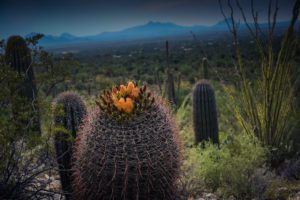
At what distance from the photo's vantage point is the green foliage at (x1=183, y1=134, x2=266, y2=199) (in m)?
4.33

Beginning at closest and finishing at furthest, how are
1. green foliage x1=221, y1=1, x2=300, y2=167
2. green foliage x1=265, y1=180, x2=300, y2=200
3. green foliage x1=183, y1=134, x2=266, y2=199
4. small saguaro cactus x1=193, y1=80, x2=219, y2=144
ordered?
1. green foliage x1=265, y1=180, x2=300, y2=200
2. green foliage x1=183, y1=134, x2=266, y2=199
3. green foliage x1=221, y1=1, x2=300, y2=167
4. small saguaro cactus x1=193, y1=80, x2=219, y2=144

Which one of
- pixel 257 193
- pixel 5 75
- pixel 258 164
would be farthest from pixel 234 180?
pixel 5 75

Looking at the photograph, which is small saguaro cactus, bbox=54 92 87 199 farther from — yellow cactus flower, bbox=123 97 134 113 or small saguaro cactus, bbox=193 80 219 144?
small saguaro cactus, bbox=193 80 219 144

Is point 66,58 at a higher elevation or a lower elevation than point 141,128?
higher

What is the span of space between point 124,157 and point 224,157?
7.44 ft

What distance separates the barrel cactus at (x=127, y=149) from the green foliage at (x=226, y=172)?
130cm

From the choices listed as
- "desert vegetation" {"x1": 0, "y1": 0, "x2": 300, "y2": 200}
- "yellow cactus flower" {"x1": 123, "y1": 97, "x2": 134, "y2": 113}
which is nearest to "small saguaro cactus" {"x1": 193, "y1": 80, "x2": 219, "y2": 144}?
"desert vegetation" {"x1": 0, "y1": 0, "x2": 300, "y2": 200}

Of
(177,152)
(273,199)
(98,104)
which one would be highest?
(98,104)

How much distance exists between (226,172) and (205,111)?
1.92m

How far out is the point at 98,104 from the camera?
316 cm

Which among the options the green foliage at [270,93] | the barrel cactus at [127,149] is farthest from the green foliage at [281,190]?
the barrel cactus at [127,149]

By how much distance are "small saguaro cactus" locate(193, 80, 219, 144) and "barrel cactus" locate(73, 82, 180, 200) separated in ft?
10.2

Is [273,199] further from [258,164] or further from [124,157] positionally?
[124,157]

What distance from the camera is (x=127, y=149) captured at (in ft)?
9.71
